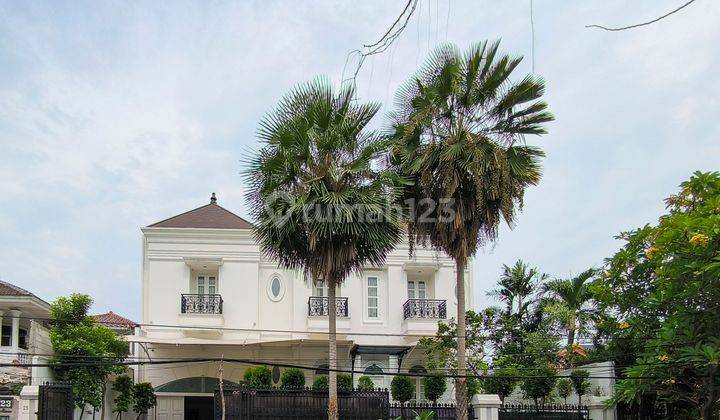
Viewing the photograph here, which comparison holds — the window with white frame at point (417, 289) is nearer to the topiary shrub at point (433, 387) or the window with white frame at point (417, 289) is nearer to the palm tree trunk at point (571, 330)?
the palm tree trunk at point (571, 330)

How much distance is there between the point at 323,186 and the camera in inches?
717

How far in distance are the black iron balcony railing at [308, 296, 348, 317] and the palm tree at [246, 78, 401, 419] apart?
9.44m

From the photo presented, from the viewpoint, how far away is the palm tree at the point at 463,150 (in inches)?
750

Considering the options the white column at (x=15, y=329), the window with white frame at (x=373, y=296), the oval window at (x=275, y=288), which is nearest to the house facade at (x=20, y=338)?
the white column at (x=15, y=329)

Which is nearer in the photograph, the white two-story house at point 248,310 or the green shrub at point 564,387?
the green shrub at point 564,387

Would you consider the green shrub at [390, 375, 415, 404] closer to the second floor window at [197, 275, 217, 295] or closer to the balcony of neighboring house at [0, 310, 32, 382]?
the second floor window at [197, 275, 217, 295]

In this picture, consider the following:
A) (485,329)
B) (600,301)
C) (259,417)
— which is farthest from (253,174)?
(485,329)

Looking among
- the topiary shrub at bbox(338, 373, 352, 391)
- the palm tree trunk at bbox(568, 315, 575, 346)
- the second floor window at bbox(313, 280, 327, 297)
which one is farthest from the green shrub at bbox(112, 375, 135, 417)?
the palm tree trunk at bbox(568, 315, 575, 346)

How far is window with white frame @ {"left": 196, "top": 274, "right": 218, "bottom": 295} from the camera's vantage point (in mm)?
28969

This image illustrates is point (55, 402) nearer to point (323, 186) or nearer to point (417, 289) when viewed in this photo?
point (323, 186)

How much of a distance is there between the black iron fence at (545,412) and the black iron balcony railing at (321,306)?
9171 mm

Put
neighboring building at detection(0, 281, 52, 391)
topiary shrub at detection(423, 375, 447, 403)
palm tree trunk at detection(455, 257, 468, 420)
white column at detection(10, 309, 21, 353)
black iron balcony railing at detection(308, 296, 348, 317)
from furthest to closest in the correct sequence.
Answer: black iron balcony railing at detection(308, 296, 348, 317), white column at detection(10, 309, 21, 353), neighboring building at detection(0, 281, 52, 391), topiary shrub at detection(423, 375, 447, 403), palm tree trunk at detection(455, 257, 468, 420)

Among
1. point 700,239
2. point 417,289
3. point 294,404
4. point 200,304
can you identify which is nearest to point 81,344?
point 200,304

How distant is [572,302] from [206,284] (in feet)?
44.0
